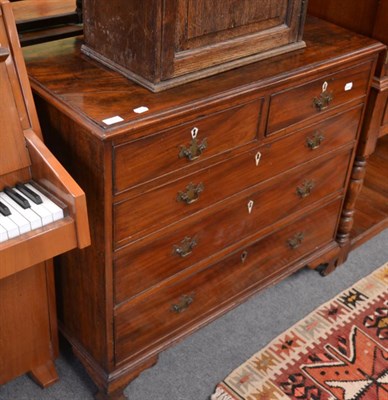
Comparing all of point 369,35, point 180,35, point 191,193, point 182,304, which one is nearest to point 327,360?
point 182,304

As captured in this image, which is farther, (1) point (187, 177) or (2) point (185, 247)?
(2) point (185, 247)

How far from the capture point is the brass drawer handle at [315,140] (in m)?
2.29

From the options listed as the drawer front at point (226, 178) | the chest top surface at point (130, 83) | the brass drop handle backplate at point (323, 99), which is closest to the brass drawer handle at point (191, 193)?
the drawer front at point (226, 178)

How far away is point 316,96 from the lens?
86.2 inches

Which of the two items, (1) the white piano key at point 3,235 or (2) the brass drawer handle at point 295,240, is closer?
(1) the white piano key at point 3,235

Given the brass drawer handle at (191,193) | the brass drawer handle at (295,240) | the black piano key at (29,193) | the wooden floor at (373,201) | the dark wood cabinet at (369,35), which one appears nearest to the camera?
the black piano key at (29,193)

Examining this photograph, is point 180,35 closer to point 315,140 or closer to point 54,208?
point 54,208

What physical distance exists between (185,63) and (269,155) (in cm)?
47

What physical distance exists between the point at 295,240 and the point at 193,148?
2.77 ft

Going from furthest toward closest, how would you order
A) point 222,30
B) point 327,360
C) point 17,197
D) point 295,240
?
point 295,240, point 327,360, point 222,30, point 17,197

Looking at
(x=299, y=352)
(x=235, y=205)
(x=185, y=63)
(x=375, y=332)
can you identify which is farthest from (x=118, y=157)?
(x=375, y=332)

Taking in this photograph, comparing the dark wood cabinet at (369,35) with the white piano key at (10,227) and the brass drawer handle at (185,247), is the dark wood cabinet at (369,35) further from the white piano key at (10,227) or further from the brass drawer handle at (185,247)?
the white piano key at (10,227)

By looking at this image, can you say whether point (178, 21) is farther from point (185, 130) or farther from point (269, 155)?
point (269, 155)

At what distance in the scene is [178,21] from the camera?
181cm
